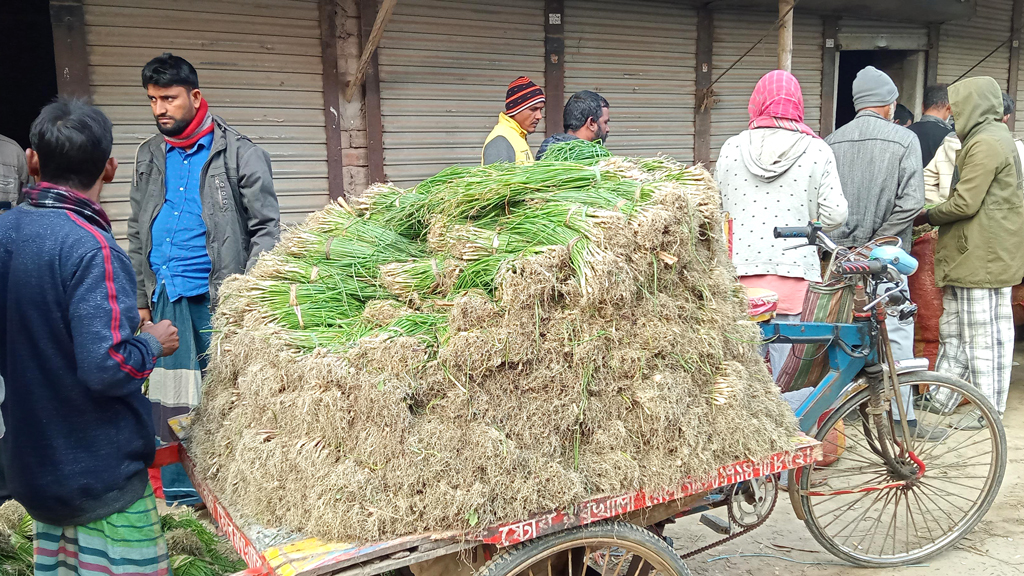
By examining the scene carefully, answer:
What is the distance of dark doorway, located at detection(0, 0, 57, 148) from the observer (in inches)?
316

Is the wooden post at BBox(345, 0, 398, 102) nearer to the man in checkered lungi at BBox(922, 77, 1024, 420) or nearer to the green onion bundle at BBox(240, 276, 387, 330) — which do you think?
the green onion bundle at BBox(240, 276, 387, 330)

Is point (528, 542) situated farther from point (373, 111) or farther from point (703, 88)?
point (703, 88)

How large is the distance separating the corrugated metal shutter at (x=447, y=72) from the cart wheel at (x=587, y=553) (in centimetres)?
415

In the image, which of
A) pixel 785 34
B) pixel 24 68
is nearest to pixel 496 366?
pixel 785 34

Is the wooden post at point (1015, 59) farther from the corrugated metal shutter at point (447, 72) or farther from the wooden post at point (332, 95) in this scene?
the wooden post at point (332, 95)

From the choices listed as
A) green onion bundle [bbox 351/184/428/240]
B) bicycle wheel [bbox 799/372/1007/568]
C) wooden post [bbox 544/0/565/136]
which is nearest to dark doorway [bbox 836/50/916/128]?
wooden post [bbox 544/0/565/136]

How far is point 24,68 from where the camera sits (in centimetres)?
823

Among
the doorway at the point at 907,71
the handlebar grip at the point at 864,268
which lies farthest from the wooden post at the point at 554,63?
the doorway at the point at 907,71

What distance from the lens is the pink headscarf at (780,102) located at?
11.7 feet

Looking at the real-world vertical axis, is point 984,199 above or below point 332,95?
below

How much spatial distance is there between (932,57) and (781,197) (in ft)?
25.2

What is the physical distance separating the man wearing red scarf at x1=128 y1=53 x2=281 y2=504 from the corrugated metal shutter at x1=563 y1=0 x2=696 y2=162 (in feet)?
13.5

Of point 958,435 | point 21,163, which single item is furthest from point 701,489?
point 21,163

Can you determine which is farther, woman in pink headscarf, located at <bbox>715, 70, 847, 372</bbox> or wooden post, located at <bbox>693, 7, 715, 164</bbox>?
wooden post, located at <bbox>693, 7, 715, 164</bbox>
